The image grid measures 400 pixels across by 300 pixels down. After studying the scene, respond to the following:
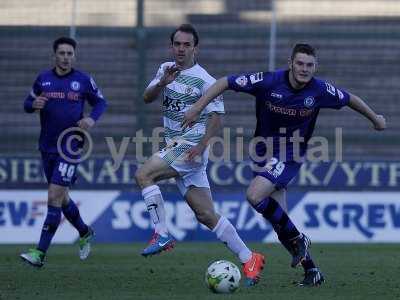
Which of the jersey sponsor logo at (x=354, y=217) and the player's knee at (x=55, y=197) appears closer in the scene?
the player's knee at (x=55, y=197)

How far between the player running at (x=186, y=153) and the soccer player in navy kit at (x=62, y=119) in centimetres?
232

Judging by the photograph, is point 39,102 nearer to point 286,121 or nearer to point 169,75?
point 169,75

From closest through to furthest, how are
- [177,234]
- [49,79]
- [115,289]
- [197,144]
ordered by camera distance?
[115,289] → [197,144] → [49,79] → [177,234]

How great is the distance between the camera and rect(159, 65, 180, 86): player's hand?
31.8 feet

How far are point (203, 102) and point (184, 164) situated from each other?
85 cm

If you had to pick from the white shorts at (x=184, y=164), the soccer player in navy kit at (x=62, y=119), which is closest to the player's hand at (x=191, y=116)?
the white shorts at (x=184, y=164)

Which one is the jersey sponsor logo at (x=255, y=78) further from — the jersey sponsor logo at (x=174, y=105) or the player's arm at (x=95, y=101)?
the player's arm at (x=95, y=101)

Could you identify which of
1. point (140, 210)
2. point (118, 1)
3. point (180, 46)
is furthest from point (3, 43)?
point (180, 46)

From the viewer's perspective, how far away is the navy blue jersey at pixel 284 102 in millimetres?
9586

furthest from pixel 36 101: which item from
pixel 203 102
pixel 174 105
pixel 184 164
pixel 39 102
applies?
pixel 203 102

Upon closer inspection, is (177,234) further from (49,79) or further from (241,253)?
(241,253)

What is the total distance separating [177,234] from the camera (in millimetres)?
16391

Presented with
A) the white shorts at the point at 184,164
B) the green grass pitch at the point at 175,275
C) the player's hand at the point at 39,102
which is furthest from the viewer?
the player's hand at the point at 39,102

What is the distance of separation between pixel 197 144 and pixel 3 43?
29.5 feet
